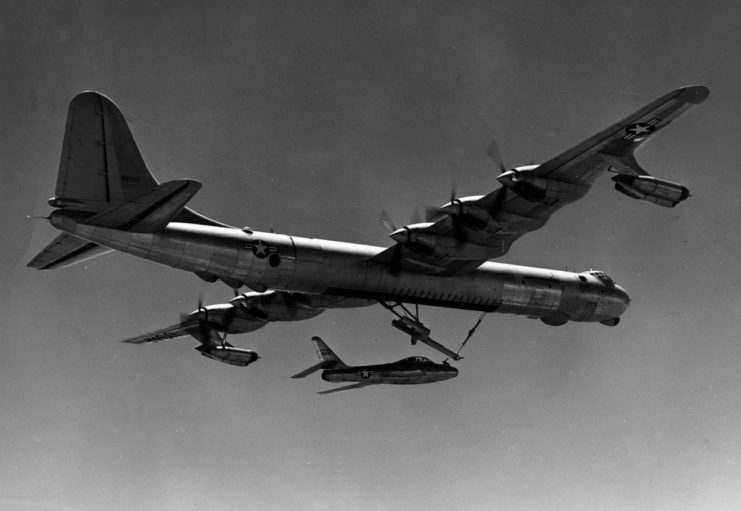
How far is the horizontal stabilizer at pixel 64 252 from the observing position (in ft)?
111

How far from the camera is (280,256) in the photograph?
1266 inches

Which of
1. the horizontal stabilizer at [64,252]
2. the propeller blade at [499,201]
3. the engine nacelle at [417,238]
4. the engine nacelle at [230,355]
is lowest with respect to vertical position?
the engine nacelle at [230,355]

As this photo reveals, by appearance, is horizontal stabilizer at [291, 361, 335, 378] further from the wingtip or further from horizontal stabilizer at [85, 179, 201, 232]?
the wingtip

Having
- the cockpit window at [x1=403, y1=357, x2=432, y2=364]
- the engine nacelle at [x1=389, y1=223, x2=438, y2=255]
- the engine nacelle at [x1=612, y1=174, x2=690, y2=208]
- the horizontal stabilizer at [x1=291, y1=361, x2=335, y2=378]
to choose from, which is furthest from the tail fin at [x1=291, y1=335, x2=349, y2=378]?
the engine nacelle at [x1=612, y1=174, x2=690, y2=208]

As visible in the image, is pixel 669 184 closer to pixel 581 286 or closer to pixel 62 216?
pixel 581 286

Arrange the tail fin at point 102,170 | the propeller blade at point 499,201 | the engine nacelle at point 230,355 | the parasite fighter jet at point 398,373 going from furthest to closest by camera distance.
A: the engine nacelle at point 230,355 → the parasite fighter jet at point 398,373 → the propeller blade at point 499,201 → the tail fin at point 102,170

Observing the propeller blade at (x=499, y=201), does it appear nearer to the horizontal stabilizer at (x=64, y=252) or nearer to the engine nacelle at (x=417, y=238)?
the engine nacelle at (x=417, y=238)

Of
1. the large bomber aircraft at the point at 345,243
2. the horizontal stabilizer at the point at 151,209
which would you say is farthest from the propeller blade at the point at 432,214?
the horizontal stabilizer at the point at 151,209

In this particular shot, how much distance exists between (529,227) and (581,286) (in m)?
7.91

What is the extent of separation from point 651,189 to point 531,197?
13.7ft

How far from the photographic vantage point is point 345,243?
34.4m

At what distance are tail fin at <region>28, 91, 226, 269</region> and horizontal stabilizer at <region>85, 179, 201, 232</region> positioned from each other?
0.10 ft

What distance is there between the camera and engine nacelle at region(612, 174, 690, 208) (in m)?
31.5

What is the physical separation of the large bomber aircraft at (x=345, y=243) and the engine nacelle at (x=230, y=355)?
7518mm
